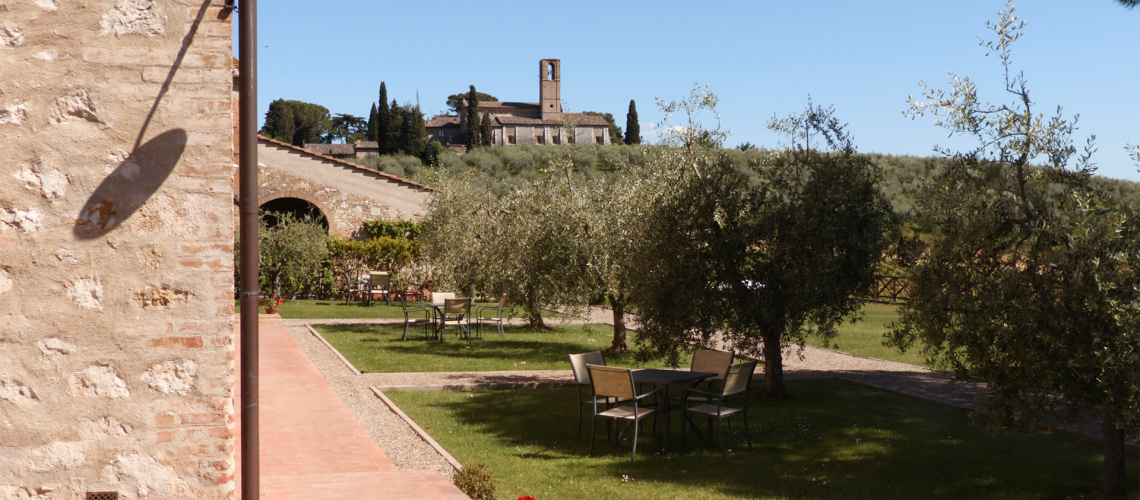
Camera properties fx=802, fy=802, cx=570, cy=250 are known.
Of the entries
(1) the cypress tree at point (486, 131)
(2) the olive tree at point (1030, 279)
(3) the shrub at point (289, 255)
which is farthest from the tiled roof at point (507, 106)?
(2) the olive tree at point (1030, 279)

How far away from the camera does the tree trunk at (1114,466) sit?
17.5 ft

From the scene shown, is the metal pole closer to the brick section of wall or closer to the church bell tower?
the brick section of wall

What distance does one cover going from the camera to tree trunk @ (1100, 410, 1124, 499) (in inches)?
210

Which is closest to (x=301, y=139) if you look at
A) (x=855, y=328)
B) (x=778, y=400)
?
(x=855, y=328)

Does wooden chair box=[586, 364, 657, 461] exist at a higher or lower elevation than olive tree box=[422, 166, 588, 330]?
lower

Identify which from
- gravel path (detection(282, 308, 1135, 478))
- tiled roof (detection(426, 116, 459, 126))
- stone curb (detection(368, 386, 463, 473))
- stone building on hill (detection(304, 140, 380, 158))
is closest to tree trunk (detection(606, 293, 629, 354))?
gravel path (detection(282, 308, 1135, 478))

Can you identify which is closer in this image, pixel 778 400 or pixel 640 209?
pixel 778 400

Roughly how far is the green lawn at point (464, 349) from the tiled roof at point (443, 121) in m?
77.1

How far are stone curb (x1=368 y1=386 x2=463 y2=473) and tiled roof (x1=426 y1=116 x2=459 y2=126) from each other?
83775 mm

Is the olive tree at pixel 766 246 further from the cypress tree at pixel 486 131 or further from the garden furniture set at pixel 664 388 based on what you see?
the cypress tree at pixel 486 131

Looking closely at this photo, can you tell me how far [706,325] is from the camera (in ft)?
27.5

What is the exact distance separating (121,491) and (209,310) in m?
0.90

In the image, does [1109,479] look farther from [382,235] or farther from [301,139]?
[301,139]

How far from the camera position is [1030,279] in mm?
5168
